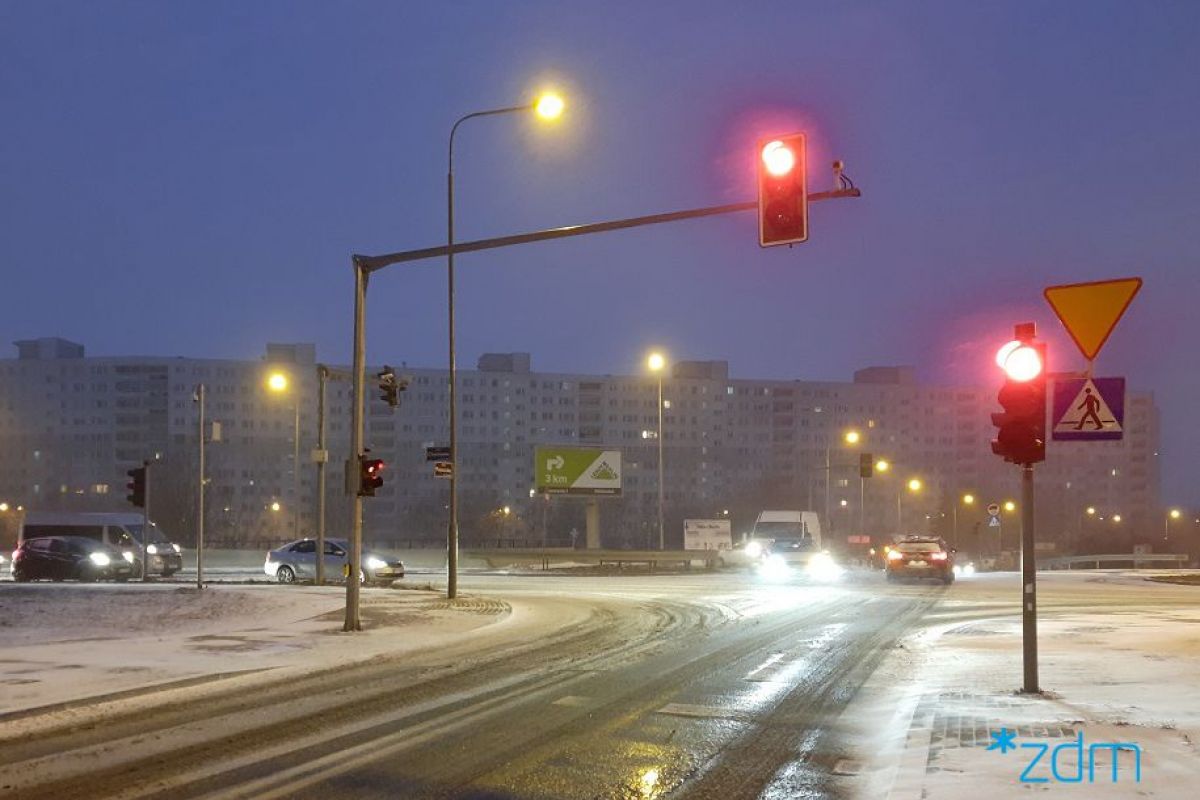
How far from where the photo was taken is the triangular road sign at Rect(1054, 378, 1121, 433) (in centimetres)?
1069

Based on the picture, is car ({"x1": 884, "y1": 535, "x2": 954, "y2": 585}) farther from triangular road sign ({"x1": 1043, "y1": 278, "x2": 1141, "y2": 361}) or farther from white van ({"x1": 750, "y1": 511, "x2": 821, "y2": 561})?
triangular road sign ({"x1": 1043, "y1": 278, "x2": 1141, "y2": 361})

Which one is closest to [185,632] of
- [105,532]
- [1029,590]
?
[1029,590]

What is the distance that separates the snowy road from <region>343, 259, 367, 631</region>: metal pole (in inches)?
80.5

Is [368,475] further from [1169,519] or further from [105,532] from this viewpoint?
[1169,519]

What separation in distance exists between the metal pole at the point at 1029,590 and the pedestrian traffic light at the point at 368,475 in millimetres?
10635

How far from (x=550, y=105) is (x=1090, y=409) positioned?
9.64 m

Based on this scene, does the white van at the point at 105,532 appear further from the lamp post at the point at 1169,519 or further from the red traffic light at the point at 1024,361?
the lamp post at the point at 1169,519

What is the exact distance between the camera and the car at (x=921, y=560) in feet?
116

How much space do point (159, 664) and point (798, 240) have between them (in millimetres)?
9412

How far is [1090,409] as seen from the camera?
1080cm

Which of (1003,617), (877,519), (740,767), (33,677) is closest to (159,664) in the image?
(33,677)

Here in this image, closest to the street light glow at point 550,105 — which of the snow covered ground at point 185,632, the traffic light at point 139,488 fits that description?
the snow covered ground at point 185,632

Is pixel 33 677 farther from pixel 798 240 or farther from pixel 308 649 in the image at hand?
pixel 798 240

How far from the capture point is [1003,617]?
22156 millimetres
